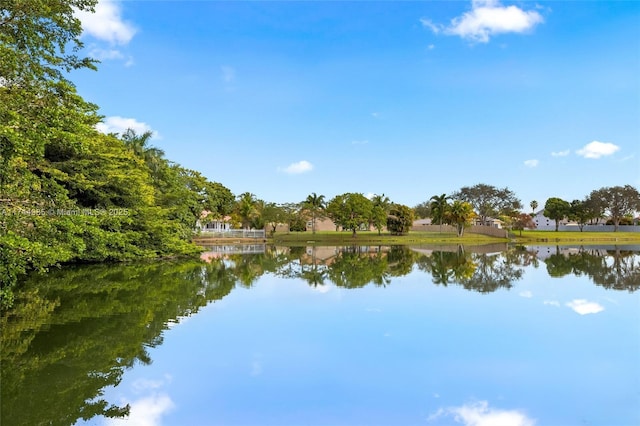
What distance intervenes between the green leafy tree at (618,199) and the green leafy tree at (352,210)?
48.3m

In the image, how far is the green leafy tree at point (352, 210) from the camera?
6088cm

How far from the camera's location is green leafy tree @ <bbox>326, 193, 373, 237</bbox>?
6088cm

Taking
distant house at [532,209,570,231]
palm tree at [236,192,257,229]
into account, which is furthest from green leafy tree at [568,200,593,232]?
palm tree at [236,192,257,229]

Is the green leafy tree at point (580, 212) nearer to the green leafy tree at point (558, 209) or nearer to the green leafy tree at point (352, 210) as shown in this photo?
the green leafy tree at point (558, 209)

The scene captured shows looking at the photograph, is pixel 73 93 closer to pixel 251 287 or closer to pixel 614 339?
pixel 251 287

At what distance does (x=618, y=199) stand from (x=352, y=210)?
172 ft

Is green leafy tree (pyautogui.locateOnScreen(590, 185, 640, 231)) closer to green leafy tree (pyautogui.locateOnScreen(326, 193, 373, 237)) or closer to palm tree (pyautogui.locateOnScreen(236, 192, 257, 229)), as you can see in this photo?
green leafy tree (pyautogui.locateOnScreen(326, 193, 373, 237))

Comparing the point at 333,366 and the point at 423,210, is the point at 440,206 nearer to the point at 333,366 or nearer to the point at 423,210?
the point at 423,210

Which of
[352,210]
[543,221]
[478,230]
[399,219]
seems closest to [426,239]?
[399,219]

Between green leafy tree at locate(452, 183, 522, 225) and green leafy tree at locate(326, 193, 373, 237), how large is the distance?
115 feet

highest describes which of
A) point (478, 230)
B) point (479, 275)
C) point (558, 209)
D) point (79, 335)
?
point (558, 209)

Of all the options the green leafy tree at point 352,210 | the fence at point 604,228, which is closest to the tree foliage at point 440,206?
the green leafy tree at point 352,210

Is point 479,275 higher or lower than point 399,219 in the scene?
lower

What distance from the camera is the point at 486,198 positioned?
90.4 metres
